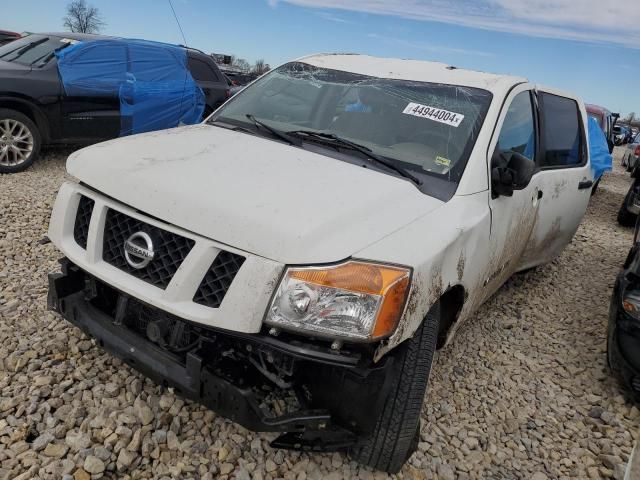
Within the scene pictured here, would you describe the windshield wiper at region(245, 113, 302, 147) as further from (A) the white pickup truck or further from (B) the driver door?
(B) the driver door

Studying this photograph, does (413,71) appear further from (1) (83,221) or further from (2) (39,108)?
(2) (39,108)

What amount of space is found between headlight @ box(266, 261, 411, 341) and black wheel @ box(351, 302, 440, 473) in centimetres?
37

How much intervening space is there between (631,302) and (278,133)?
7.83ft

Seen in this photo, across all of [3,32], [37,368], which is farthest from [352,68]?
[3,32]

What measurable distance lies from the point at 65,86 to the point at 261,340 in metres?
6.21

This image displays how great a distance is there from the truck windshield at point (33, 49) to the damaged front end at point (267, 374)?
19.5 ft

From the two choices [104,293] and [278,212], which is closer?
[278,212]

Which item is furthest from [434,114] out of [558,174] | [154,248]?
[154,248]

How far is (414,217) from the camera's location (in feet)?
7.17

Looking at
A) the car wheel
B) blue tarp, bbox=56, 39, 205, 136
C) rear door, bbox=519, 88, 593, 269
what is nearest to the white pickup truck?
rear door, bbox=519, 88, 593, 269

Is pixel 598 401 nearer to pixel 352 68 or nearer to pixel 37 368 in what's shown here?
pixel 352 68

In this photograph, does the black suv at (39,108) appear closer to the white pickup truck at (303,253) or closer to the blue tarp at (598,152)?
the white pickup truck at (303,253)

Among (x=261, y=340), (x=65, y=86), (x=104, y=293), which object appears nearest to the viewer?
(x=261, y=340)

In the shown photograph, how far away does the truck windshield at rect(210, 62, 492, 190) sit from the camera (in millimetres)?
2742
